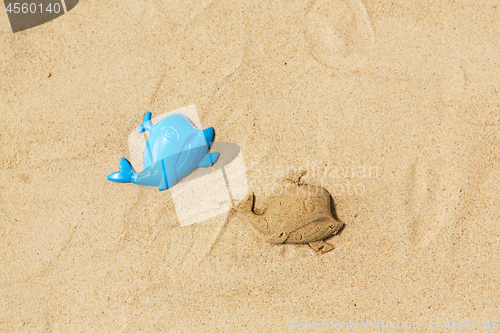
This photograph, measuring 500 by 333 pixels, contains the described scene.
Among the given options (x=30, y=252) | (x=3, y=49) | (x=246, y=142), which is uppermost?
(x=3, y=49)

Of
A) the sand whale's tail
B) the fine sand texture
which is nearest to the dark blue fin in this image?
the fine sand texture

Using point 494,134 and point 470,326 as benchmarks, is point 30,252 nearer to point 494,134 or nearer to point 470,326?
point 470,326

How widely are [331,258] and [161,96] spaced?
189 centimetres

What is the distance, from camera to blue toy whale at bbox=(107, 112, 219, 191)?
2.27 metres

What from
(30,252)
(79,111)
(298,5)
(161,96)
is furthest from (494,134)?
(30,252)

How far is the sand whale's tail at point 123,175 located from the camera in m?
2.36

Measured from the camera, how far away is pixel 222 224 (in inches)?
96.3

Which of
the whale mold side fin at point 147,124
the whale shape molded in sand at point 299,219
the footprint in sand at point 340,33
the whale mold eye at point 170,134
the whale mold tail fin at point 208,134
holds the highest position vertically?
the footprint in sand at point 340,33

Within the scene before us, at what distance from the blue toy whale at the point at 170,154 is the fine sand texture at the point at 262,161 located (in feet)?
0.47

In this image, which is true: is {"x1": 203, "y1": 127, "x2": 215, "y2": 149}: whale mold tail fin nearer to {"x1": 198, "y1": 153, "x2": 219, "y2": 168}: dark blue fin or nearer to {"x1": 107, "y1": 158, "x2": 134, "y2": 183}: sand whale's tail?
{"x1": 198, "y1": 153, "x2": 219, "y2": 168}: dark blue fin

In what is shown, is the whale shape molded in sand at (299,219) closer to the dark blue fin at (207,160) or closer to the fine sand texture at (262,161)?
the fine sand texture at (262,161)

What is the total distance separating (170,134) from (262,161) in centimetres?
74

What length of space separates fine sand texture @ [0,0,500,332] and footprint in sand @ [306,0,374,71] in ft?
0.04

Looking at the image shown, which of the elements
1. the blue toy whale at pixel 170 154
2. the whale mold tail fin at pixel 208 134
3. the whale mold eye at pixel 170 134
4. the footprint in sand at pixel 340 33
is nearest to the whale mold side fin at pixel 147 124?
the blue toy whale at pixel 170 154
